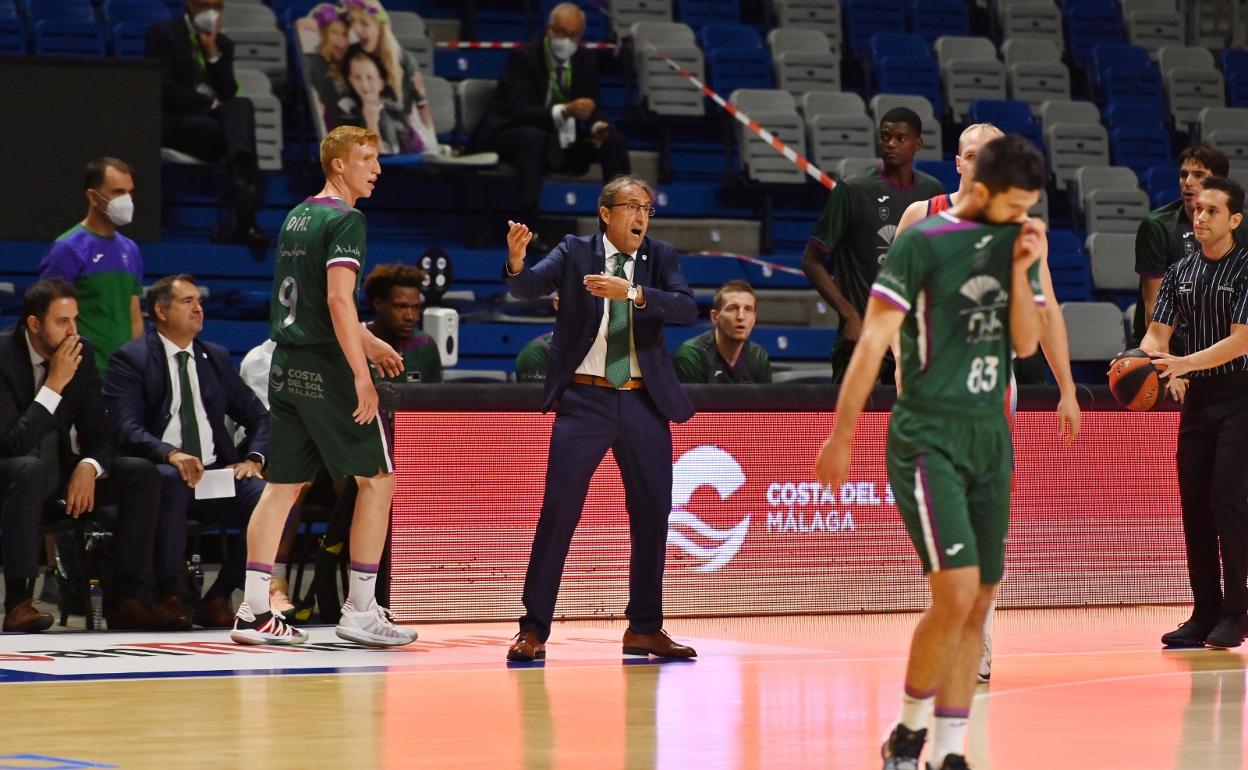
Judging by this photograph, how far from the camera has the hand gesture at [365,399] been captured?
293 inches

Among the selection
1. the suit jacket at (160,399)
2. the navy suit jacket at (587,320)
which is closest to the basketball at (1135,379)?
the navy suit jacket at (587,320)

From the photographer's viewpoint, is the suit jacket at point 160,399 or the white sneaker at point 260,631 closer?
the white sneaker at point 260,631

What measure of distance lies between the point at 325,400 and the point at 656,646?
5.35 feet

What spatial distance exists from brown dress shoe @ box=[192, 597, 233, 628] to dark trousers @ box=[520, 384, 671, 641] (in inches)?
74.5

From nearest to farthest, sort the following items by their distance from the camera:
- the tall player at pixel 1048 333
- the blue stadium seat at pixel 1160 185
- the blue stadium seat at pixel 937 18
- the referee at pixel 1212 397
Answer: the tall player at pixel 1048 333 < the referee at pixel 1212 397 < the blue stadium seat at pixel 1160 185 < the blue stadium seat at pixel 937 18

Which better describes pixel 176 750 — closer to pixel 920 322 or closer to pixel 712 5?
pixel 920 322

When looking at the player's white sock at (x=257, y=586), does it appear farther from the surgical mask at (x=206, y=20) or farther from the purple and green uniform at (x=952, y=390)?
the surgical mask at (x=206, y=20)

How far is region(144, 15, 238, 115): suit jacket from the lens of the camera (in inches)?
506

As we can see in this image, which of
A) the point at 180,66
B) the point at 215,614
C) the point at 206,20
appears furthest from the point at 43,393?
the point at 206,20

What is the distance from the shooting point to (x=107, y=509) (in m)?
8.72

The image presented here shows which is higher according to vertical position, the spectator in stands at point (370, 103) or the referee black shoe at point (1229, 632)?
the spectator in stands at point (370, 103)

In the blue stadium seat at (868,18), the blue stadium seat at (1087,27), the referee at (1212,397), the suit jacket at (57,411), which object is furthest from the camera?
the blue stadium seat at (1087,27)

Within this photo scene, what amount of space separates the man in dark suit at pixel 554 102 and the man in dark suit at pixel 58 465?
5.41 m

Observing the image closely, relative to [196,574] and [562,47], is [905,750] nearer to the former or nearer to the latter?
[196,574]
